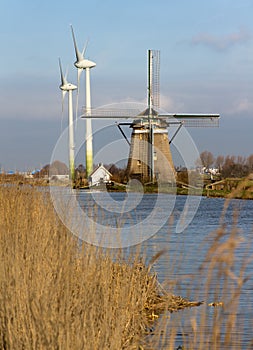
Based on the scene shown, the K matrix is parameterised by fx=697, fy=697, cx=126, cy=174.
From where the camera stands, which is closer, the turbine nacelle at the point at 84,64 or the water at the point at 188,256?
the water at the point at 188,256

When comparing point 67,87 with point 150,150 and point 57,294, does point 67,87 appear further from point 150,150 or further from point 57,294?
point 57,294

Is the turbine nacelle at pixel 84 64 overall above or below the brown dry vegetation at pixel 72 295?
above

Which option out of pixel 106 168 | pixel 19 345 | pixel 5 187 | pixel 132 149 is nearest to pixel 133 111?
pixel 132 149

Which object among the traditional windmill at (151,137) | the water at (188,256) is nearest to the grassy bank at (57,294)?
the water at (188,256)

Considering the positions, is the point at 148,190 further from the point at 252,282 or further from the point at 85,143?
the point at 252,282

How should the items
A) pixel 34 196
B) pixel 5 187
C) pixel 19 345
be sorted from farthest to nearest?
pixel 5 187
pixel 34 196
pixel 19 345

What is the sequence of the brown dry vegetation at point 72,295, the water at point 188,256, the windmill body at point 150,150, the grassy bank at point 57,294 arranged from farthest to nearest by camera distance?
the windmill body at point 150,150, the grassy bank at point 57,294, the brown dry vegetation at point 72,295, the water at point 188,256

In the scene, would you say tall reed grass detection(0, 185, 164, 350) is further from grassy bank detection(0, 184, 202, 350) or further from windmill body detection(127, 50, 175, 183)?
windmill body detection(127, 50, 175, 183)

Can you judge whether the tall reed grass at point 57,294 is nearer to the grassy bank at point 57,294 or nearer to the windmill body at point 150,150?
the grassy bank at point 57,294

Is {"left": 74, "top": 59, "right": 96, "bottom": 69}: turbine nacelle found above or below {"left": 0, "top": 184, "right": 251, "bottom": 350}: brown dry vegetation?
above

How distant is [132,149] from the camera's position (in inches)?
1705

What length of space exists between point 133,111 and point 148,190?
203 inches

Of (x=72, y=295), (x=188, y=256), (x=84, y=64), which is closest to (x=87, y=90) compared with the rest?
(x=84, y=64)

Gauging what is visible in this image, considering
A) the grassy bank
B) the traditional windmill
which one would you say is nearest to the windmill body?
the traditional windmill
